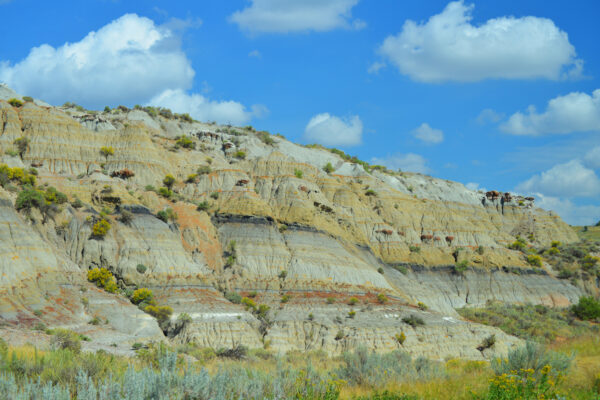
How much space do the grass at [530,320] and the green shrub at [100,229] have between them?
1588 inches

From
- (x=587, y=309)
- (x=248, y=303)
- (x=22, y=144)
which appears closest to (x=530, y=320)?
(x=587, y=309)

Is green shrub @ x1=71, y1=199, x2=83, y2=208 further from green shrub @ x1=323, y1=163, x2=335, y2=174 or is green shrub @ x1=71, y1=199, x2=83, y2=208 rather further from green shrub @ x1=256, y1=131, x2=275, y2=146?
green shrub @ x1=323, y1=163, x2=335, y2=174

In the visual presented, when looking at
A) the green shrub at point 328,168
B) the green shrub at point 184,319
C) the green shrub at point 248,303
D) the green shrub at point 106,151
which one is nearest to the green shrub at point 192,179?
the green shrub at point 106,151

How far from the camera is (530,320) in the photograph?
63.6 m

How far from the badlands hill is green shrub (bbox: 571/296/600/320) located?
4.56 metres

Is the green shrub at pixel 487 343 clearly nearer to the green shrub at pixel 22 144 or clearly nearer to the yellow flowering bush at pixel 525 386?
the yellow flowering bush at pixel 525 386

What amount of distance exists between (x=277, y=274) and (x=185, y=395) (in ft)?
139

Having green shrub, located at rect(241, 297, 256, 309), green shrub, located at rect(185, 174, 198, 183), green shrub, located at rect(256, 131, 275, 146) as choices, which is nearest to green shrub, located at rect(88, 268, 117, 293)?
green shrub, located at rect(241, 297, 256, 309)

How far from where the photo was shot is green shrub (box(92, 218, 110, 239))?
49.7 m

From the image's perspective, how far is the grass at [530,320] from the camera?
58.8 m

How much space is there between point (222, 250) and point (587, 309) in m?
44.6

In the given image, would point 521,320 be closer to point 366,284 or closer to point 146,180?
point 366,284

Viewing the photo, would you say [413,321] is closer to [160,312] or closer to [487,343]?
[487,343]

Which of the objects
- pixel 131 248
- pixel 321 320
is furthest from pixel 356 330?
pixel 131 248
